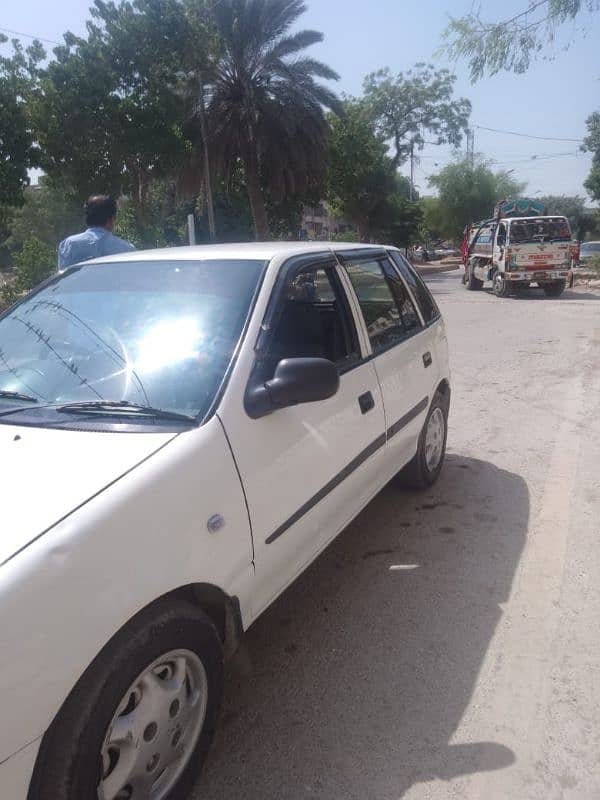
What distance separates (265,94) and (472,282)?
978cm

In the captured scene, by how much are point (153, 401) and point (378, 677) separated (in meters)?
1.45

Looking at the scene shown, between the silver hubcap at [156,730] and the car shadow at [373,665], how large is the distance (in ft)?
0.78

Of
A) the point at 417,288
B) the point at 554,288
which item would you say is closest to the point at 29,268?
the point at 417,288

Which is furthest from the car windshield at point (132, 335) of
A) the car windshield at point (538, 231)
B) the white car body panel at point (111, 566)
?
the car windshield at point (538, 231)

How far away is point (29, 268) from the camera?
52.4 feet

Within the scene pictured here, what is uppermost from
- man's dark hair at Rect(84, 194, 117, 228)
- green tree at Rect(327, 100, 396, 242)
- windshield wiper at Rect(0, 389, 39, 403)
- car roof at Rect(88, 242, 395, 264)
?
green tree at Rect(327, 100, 396, 242)

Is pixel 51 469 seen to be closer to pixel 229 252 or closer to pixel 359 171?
pixel 229 252

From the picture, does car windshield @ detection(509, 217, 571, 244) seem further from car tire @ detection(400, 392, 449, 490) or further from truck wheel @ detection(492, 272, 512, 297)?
car tire @ detection(400, 392, 449, 490)

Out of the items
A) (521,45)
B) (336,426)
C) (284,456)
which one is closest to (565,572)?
(336,426)

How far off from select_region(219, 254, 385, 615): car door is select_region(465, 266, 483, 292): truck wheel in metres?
20.9

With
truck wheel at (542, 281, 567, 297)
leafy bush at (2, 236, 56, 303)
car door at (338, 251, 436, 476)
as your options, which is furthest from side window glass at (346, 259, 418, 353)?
truck wheel at (542, 281, 567, 297)

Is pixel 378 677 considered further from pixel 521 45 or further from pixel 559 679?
pixel 521 45

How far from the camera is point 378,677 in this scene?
276cm

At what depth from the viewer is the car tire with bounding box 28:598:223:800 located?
1670mm
